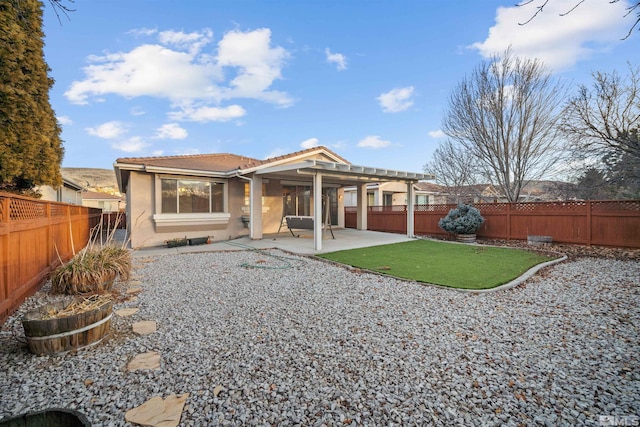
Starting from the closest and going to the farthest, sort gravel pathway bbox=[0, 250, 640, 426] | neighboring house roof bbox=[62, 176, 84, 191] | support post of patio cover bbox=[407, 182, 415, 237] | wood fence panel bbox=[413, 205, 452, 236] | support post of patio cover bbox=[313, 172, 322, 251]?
gravel pathway bbox=[0, 250, 640, 426]
support post of patio cover bbox=[313, 172, 322, 251]
support post of patio cover bbox=[407, 182, 415, 237]
wood fence panel bbox=[413, 205, 452, 236]
neighboring house roof bbox=[62, 176, 84, 191]

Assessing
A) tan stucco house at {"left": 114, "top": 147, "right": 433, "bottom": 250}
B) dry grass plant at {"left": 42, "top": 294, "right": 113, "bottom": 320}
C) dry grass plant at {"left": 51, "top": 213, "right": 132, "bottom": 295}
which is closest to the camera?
dry grass plant at {"left": 42, "top": 294, "right": 113, "bottom": 320}

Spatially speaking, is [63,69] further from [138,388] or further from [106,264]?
[138,388]

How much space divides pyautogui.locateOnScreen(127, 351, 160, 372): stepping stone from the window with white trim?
348 inches

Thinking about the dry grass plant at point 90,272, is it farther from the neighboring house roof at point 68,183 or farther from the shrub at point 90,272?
the neighboring house roof at point 68,183

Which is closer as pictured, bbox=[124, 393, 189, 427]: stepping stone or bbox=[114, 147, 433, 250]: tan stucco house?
bbox=[124, 393, 189, 427]: stepping stone

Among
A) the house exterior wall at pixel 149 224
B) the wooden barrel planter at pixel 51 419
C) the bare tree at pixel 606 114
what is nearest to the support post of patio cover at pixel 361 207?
the house exterior wall at pixel 149 224

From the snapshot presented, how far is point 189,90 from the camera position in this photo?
13.5m

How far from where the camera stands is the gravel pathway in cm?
216

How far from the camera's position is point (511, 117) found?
1277cm

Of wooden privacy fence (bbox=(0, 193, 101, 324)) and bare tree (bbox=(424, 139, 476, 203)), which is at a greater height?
bare tree (bbox=(424, 139, 476, 203))

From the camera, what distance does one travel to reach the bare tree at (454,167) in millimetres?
17817

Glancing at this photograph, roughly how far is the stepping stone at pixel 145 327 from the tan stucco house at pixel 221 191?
570 centimetres

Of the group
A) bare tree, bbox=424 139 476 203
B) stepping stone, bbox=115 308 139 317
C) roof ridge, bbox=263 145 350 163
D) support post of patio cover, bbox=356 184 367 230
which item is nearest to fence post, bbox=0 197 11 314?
stepping stone, bbox=115 308 139 317

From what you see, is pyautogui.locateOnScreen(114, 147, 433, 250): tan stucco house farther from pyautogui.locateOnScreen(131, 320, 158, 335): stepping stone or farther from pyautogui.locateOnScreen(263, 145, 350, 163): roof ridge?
pyautogui.locateOnScreen(131, 320, 158, 335): stepping stone
